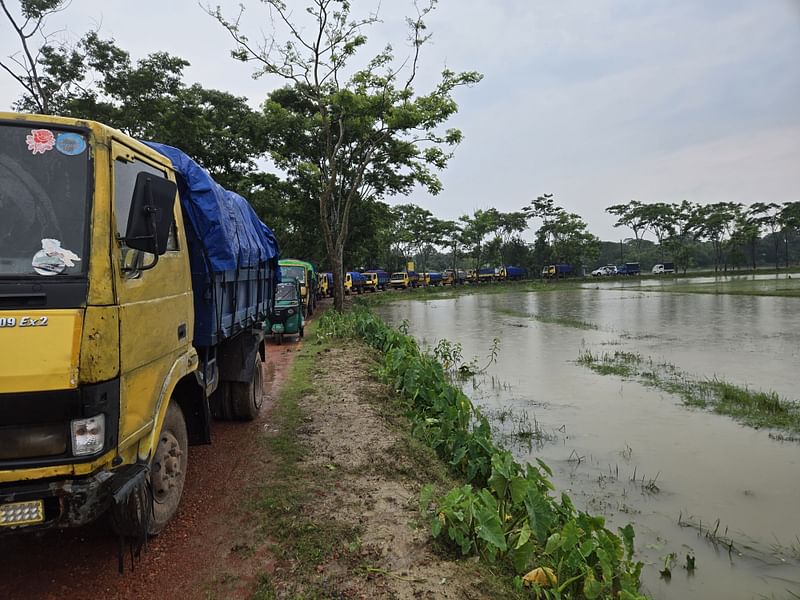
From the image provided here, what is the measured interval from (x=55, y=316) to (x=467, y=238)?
52.8m

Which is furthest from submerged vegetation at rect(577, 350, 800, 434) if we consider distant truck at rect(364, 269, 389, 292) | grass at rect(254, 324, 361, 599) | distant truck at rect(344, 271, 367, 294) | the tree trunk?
distant truck at rect(364, 269, 389, 292)

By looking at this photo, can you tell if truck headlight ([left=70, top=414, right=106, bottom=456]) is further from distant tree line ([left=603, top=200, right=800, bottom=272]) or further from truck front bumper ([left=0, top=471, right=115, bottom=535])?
distant tree line ([left=603, top=200, right=800, bottom=272])

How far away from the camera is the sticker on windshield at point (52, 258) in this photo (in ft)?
8.84

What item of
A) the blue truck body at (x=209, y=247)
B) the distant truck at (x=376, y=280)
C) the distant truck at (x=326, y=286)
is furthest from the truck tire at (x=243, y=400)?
the distant truck at (x=376, y=280)

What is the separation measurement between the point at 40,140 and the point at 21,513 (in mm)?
2018

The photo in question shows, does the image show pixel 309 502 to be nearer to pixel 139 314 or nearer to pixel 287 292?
pixel 139 314

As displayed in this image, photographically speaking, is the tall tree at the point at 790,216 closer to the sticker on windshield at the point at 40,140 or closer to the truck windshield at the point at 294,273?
the truck windshield at the point at 294,273

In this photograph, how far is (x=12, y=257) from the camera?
271cm

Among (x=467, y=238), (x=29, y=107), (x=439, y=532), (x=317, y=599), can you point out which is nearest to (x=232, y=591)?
(x=317, y=599)

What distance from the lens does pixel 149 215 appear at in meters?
2.90

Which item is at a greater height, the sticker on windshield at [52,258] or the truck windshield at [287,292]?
the sticker on windshield at [52,258]

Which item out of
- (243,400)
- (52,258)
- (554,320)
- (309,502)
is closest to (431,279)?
(554,320)

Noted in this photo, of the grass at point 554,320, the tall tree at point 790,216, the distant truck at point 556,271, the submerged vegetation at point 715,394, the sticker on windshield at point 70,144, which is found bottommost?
the submerged vegetation at point 715,394

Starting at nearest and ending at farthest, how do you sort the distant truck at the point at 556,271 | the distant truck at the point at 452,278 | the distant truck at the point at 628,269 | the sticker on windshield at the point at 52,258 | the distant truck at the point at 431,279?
the sticker on windshield at the point at 52,258 < the distant truck at the point at 431,279 < the distant truck at the point at 452,278 < the distant truck at the point at 556,271 < the distant truck at the point at 628,269
